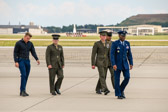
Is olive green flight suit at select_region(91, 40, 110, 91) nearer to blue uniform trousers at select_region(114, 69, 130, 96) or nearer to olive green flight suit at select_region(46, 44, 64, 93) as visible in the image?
olive green flight suit at select_region(46, 44, 64, 93)

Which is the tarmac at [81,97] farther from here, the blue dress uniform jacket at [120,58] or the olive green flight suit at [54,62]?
the blue dress uniform jacket at [120,58]

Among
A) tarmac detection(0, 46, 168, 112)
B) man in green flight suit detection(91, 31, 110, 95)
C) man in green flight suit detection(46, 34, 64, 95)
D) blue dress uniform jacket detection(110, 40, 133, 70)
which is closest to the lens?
tarmac detection(0, 46, 168, 112)

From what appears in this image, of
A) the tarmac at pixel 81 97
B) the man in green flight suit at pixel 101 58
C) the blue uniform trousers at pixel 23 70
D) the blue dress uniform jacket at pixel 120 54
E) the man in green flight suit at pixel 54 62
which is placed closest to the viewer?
the tarmac at pixel 81 97

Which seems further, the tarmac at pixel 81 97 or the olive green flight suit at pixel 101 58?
the olive green flight suit at pixel 101 58

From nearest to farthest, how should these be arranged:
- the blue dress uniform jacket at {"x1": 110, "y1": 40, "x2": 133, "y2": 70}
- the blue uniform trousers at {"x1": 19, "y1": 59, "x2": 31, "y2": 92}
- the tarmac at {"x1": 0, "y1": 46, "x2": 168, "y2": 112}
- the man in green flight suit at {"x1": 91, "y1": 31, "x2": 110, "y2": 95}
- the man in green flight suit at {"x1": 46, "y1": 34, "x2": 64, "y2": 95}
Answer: the tarmac at {"x1": 0, "y1": 46, "x2": 168, "y2": 112}, the blue dress uniform jacket at {"x1": 110, "y1": 40, "x2": 133, "y2": 70}, the blue uniform trousers at {"x1": 19, "y1": 59, "x2": 31, "y2": 92}, the man in green flight suit at {"x1": 46, "y1": 34, "x2": 64, "y2": 95}, the man in green flight suit at {"x1": 91, "y1": 31, "x2": 110, "y2": 95}

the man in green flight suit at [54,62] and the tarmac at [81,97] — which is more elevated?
the man in green flight suit at [54,62]

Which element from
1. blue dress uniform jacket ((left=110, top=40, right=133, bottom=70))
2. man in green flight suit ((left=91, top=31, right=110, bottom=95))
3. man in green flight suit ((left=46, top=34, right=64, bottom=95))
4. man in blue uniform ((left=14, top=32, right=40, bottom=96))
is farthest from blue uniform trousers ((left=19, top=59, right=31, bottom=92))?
blue dress uniform jacket ((left=110, top=40, right=133, bottom=70))

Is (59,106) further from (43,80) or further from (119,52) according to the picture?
(43,80)

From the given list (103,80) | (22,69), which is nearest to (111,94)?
(103,80)

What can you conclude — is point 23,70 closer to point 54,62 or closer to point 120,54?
point 54,62

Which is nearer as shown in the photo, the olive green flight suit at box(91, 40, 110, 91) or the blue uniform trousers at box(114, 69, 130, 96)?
the blue uniform trousers at box(114, 69, 130, 96)

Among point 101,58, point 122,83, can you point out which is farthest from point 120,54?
point 101,58

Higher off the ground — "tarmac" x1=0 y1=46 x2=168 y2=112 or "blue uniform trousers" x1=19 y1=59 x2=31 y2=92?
"blue uniform trousers" x1=19 y1=59 x2=31 y2=92

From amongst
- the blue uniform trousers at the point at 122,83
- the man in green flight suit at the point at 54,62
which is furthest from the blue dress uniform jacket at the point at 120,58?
the man in green flight suit at the point at 54,62
